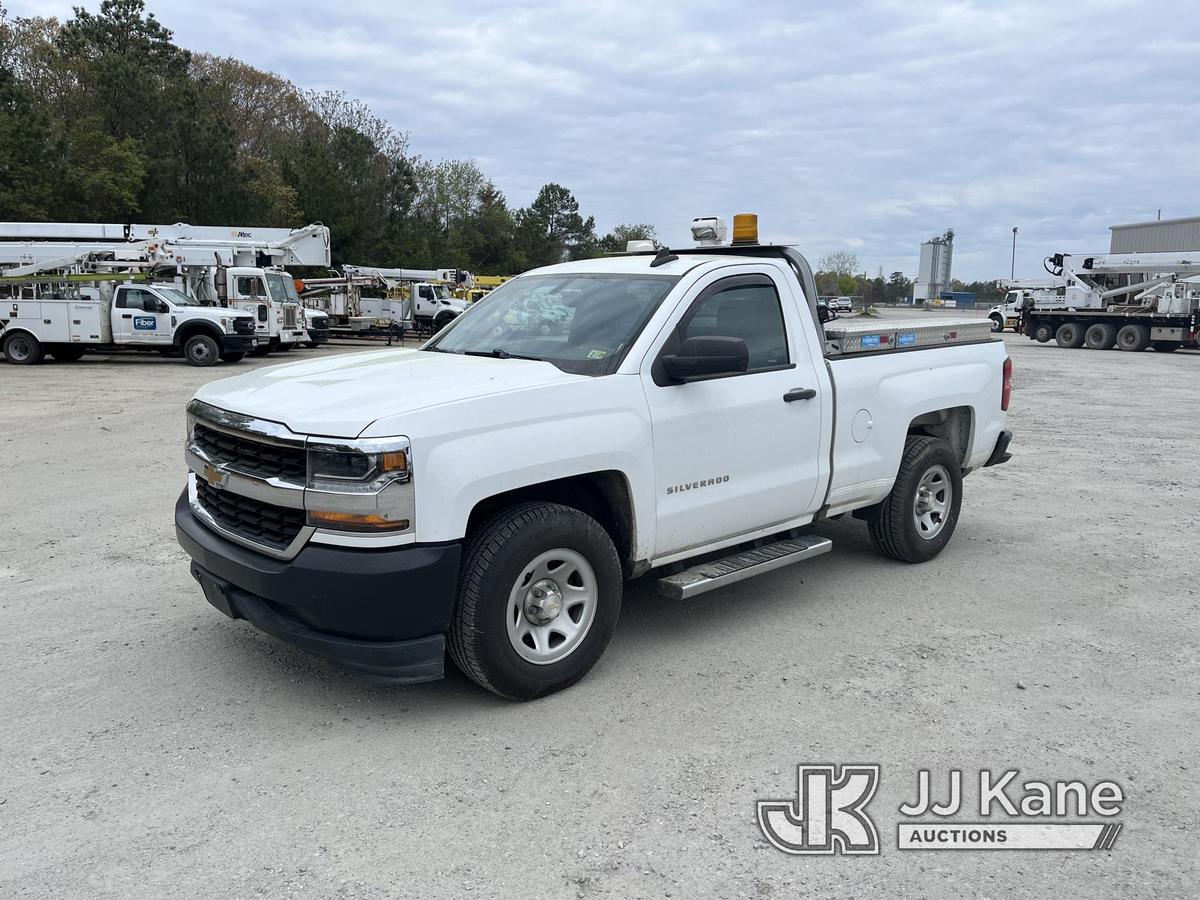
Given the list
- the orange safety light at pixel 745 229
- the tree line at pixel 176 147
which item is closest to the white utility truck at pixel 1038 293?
the tree line at pixel 176 147

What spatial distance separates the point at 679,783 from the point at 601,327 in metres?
2.18

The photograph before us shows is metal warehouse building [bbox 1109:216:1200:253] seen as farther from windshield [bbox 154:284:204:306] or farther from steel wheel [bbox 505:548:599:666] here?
steel wheel [bbox 505:548:599:666]

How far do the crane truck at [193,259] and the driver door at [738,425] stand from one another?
20.5 m

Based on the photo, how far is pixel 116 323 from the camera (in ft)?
71.6

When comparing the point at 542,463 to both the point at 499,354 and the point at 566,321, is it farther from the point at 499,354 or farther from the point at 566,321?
the point at 566,321

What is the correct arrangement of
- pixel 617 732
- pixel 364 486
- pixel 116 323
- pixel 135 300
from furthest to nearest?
1. pixel 135 300
2. pixel 116 323
3. pixel 617 732
4. pixel 364 486

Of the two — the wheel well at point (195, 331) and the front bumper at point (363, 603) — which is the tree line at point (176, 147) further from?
the front bumper at point (363, 603)

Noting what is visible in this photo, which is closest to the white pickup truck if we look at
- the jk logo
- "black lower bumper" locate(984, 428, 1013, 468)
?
the jk logo

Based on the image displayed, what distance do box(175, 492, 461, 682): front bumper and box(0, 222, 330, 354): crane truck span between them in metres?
21.0

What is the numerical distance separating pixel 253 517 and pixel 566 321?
1797 millimetres

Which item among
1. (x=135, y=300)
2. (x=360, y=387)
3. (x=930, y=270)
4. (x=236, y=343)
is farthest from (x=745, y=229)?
(x=930, y=270)

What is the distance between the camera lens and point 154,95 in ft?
123

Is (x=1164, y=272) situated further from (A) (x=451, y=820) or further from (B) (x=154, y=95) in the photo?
(B) (x=154, y=95)

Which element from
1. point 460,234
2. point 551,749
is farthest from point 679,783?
point 460,234
